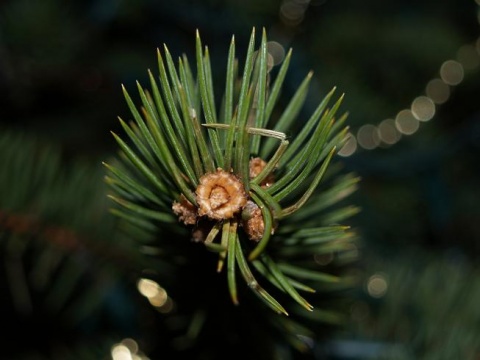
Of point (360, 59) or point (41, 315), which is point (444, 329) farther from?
point (360, 59)

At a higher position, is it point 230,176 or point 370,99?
point 370,99

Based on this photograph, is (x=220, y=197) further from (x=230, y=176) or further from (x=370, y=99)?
(x=370, y=99)

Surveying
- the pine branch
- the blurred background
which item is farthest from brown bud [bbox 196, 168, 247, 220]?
the blurred background

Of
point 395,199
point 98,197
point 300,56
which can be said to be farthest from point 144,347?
point 395,199

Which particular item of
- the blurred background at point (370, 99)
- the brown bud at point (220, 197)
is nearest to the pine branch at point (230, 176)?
the brown bud at point (220, 197)

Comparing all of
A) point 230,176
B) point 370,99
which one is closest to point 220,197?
point 230,176

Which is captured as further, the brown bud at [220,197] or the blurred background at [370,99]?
the blurred background at [370,99]

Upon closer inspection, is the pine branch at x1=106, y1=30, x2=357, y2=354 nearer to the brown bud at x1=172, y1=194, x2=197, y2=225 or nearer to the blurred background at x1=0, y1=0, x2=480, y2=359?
the brown bud at x1=172, y1=194, x2=197, y2=225

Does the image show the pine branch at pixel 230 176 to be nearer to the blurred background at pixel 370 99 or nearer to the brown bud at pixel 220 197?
the brown bud at pixel 220 197

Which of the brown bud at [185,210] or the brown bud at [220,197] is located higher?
the brown bud at [220,197]
